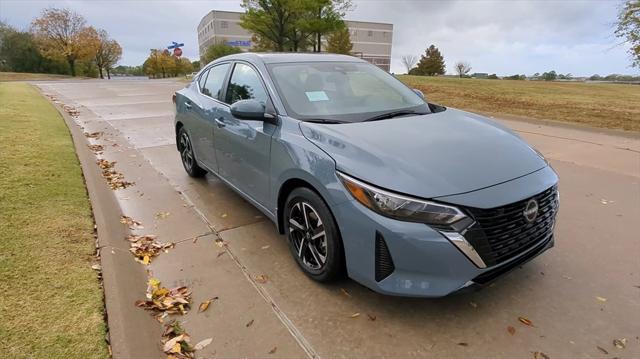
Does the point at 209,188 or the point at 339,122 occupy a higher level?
the point at 339,122

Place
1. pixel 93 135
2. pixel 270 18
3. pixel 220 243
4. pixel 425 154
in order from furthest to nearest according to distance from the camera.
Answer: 1. pixel 270 18
2. pixel 93 135
3. pixel 220 243
4. pixel 425 154

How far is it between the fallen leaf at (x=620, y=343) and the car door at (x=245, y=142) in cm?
256

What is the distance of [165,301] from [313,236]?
114cm

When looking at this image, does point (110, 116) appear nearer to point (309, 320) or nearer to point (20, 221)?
point (20, 221)

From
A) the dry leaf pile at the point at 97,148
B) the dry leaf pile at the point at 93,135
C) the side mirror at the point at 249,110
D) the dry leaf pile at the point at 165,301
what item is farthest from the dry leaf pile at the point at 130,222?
the dry leaf pile at the point at 93,135

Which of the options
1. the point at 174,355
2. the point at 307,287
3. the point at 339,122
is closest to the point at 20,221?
Result: the point at 174,355

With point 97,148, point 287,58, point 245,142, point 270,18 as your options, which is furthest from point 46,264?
point 270,18

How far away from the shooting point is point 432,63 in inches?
2603

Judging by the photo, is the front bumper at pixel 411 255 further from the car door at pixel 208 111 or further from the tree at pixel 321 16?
the tree at pixel 321 16

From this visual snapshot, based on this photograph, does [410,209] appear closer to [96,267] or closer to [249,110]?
[249,110]

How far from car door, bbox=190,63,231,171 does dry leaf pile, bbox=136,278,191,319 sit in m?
1.75

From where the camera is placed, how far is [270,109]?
3279mm

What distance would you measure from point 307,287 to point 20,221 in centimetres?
278

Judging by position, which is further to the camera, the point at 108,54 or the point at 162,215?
the point at 108,54
